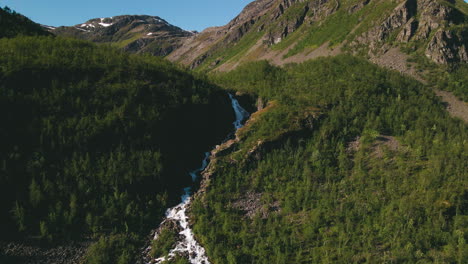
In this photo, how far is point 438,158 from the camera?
42438 millimetres

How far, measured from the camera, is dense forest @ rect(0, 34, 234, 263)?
35.4 m

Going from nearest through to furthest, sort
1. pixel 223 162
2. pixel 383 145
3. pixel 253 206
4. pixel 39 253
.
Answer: pixel 39 253 → pixel 253 206 → pixel 223 162 → pixel 383 145

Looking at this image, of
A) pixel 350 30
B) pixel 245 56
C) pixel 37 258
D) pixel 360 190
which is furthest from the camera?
pixel 245 56

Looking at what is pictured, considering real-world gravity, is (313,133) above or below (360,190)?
above

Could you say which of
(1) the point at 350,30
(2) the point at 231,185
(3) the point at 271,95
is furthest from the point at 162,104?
(1) the point at 350,30

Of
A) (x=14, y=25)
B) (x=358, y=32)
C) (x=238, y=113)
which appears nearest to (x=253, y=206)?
(x=238, y=113)

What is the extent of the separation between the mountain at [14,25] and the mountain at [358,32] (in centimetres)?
7985

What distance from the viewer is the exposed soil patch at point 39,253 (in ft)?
99.3

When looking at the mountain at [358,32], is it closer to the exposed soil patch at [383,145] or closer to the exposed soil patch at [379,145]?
the exposed soil patch at [383,145]

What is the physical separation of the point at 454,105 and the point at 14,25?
107066 mm

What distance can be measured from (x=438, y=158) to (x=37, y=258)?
51.1 meters

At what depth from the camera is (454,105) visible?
6556cm

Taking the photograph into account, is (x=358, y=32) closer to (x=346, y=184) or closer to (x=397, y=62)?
(x=397, y=62)

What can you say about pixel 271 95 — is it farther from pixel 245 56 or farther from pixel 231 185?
pixel 245 56
